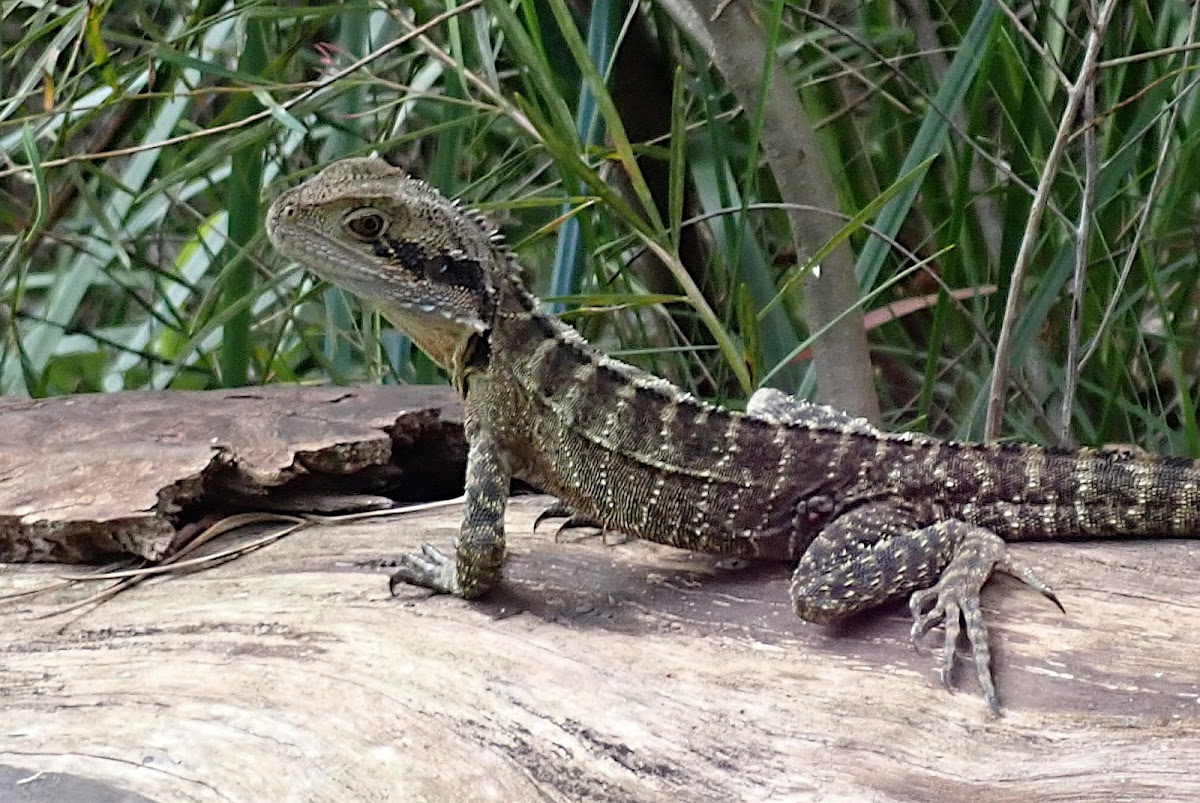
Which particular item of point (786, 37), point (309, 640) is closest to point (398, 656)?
point (309, 640)

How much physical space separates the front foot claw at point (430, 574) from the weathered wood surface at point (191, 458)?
572 millimetres

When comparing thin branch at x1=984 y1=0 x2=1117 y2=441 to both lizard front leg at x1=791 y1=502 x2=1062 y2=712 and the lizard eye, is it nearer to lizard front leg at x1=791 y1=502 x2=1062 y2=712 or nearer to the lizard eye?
lizard front leg at x1=791 y1=502 x2=1062 y2=712

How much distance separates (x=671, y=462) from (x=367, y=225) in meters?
1.01

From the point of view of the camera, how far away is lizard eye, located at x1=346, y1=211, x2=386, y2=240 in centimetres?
296

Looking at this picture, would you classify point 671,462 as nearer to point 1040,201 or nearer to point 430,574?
point 430,574

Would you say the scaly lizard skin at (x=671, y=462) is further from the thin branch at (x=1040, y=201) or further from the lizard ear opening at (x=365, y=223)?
the thin branch at (x=1040, y=201)

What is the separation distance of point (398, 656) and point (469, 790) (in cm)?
54

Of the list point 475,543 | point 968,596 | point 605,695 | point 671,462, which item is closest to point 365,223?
point 475,543

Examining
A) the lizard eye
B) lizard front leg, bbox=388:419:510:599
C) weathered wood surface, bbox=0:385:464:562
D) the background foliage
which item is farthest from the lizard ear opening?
weathered wood surface, bbox=0:385:464:562

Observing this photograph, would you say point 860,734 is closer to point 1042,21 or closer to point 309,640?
point 309,640

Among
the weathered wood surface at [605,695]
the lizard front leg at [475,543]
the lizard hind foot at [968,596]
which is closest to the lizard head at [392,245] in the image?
the lizard front leg at [475,543]

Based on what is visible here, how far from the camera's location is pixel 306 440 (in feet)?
11.4

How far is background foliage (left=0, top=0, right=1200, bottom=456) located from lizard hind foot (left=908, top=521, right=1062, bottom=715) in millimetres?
681

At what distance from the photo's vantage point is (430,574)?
118 inches
